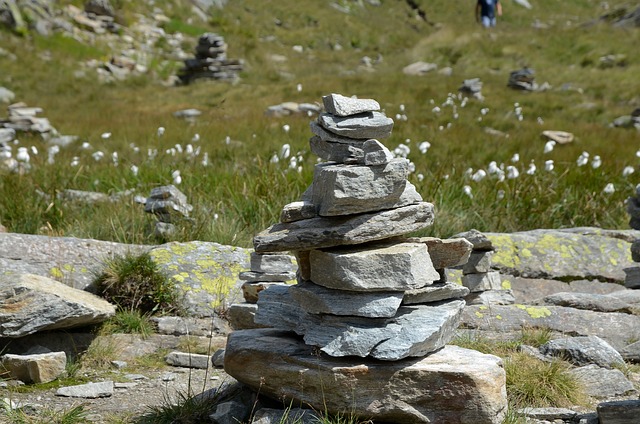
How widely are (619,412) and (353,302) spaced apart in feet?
5.49

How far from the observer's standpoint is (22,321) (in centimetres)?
521

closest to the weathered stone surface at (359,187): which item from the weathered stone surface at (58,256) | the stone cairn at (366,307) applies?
the stone cairn at (366,307)

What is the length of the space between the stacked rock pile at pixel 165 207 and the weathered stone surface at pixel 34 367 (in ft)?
9.07

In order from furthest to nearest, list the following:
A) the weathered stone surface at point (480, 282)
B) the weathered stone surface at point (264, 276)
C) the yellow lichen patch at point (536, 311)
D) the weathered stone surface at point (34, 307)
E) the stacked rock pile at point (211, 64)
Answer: the stacked rock pile at point (211, 64)
the weathered stone surface at point (480, 282)
the yellow lichen patch at point (536, 311)
the weathered stone surface at point (264, 276)
the weathered stone surface at point (34, 307)

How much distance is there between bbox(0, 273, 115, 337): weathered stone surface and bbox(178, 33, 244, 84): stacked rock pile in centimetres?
2501

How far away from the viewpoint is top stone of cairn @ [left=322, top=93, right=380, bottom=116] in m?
4.20

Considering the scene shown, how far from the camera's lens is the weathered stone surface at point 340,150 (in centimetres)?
420

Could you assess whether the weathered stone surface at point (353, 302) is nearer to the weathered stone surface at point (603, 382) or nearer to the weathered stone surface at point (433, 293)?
the weathered stone surface at point (433, 293)

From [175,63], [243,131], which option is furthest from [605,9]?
[243,131]

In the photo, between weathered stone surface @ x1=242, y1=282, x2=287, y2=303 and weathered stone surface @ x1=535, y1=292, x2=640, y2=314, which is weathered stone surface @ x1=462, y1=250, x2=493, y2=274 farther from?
weathered stone surface @ x1=242, y1=282, x2=287, y2=303

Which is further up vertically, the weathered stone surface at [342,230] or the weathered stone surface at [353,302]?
the weathered stone surface at [342,230]

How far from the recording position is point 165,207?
7.75m

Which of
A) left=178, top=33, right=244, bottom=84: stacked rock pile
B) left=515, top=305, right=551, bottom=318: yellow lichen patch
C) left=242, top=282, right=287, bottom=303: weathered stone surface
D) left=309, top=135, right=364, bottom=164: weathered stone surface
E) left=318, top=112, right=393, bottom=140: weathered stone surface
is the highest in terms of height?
left=318, top=112, right=393, bottom=140: weathered stone surface

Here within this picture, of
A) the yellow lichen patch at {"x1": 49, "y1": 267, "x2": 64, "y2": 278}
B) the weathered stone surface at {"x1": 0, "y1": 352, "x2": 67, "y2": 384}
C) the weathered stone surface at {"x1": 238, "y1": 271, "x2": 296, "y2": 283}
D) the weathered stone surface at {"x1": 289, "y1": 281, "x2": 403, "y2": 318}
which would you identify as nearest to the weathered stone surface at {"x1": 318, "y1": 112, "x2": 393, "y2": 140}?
the weathered stone surface at {"x1": 289, "y1": 281, "x2": 403, "y2": 318}
